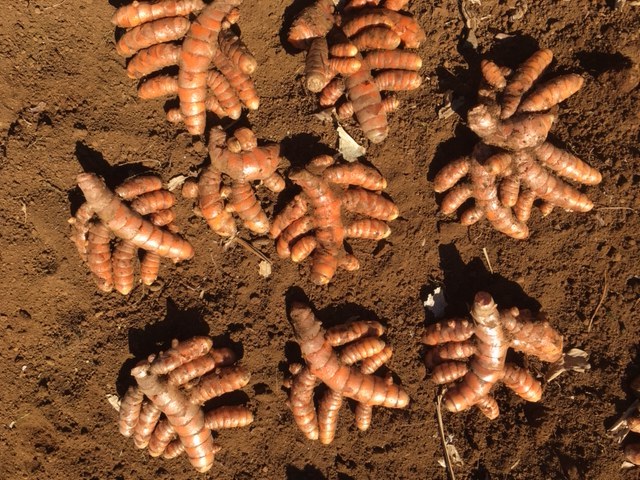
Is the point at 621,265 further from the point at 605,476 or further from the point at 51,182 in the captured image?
the point at 51,182

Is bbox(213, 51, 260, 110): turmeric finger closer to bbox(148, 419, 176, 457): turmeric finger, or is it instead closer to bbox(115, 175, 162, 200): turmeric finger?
bbox(115, 175, 162, 200): turmeric finger

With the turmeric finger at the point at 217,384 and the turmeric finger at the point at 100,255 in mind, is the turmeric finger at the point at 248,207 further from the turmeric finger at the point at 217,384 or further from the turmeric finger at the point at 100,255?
the turmeric finger at the point at 217,384

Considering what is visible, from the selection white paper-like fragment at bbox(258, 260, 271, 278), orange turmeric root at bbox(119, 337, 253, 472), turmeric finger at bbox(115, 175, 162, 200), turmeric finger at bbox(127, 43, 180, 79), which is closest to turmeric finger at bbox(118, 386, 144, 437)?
orange turmeric root at bbox(119, 337, 253, 472)

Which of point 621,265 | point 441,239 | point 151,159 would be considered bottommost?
point 621,265

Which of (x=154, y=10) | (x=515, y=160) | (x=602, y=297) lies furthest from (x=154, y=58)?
(x=602, y=297)

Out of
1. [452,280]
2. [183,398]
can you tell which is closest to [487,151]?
[452,280]

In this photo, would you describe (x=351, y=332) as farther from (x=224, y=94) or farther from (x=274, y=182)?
(x=224, y=94)

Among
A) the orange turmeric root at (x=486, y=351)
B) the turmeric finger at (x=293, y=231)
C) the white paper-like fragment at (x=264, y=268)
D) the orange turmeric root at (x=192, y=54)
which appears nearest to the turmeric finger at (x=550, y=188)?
the orange turmeric root at (x=486, y=351)
